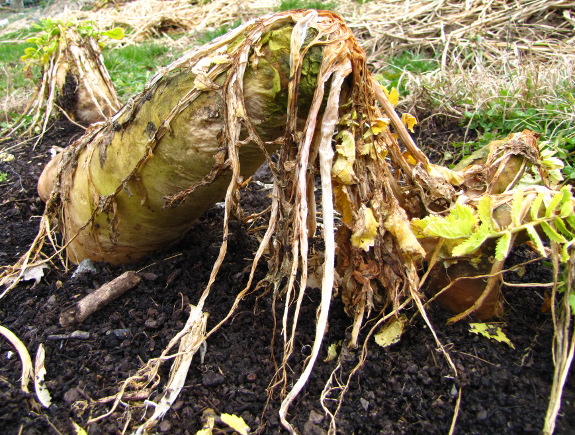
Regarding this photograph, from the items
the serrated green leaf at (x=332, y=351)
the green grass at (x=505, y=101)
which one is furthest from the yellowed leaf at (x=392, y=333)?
the green grass at (x=505, y=101)

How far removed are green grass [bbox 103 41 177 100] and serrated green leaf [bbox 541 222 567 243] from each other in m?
3.64

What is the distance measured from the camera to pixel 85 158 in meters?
1.85

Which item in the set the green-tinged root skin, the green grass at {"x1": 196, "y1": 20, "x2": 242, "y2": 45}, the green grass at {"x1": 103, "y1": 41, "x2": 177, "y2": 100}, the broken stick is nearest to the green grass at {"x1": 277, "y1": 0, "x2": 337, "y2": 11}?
the green grass at {"x1": 196, "y1": 20, "x2": 242, "y2": 45}

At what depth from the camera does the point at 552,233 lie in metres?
1.30

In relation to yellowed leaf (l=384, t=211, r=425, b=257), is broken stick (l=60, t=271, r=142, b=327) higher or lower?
lower

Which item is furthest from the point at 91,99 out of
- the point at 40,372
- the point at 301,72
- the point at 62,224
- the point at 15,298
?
the point at 301,72

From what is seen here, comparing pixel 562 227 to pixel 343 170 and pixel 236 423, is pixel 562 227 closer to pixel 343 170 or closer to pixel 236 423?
pixel 343 170

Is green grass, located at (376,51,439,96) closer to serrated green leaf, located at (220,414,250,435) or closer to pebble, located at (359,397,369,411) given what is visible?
pebble, located at (359,397,369,411)

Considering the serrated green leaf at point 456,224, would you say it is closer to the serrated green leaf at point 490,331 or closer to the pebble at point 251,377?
the serrated green leaf at point 490,331

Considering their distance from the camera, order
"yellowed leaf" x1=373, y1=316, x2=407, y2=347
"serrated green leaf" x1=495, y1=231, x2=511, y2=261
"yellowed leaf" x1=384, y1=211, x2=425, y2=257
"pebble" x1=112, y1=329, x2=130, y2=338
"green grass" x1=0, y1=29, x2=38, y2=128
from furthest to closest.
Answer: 1. "green grass" x1=0, y1=29, x2=38, y2=128
2. "pebble" x1=112, y1=329, x2=130, y2=338
3. "yellowed leaf" x1=373, y1=316, x2=407, y2=347
4. "yellowed leaf" x1=384, y1=211, x2=425, y2=257
5. "serrated green leaf" x1=495, y1=231, x2=511, y2=261

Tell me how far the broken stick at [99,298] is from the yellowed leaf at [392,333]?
99 centimetres

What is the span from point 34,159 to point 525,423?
3.22 metres

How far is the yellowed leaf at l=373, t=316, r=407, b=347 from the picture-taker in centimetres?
149

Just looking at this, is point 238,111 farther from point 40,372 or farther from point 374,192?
point 40,372
